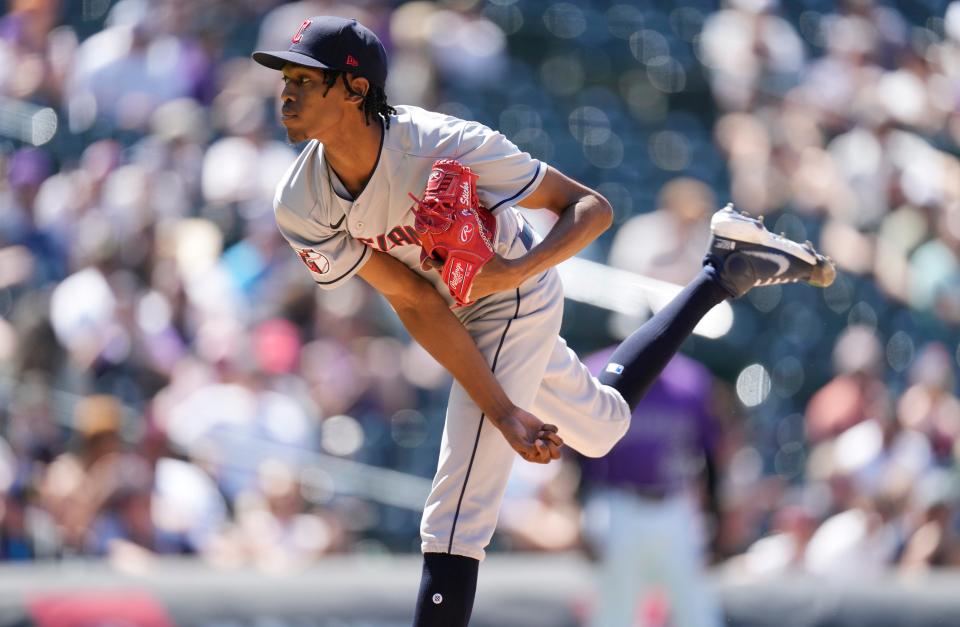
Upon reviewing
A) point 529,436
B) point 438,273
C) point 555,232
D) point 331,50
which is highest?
point 331,50

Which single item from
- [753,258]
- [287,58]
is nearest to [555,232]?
[287,58]

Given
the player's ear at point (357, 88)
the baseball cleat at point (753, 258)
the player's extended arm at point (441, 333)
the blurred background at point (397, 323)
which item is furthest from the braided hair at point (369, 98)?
the blurred background at point (397, 323)

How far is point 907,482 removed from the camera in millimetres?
7652

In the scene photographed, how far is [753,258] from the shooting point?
4.86 metres

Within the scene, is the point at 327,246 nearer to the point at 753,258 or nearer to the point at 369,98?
the point at 369,98

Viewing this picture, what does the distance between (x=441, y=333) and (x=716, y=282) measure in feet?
3.93

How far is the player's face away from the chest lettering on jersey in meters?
0.32

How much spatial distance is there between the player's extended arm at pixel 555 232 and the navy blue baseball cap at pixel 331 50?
23.2 inches

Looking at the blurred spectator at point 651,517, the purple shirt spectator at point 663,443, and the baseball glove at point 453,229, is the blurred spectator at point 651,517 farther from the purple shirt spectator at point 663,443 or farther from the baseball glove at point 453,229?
the baseball glove at point 453,229

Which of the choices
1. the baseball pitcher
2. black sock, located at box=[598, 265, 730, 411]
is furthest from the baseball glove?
black sock, located at box=[598, 265, 730, 411]

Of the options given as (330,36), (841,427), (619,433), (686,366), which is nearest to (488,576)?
(686,366)

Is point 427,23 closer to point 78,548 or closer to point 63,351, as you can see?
point 63,351

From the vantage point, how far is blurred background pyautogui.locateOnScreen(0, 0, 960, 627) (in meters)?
6.86

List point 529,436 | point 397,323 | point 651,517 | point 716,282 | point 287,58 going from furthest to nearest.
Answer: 1. point 397,323
2. point 651,517
3. point 716,282
4. point 529,436
5. point 287,58
